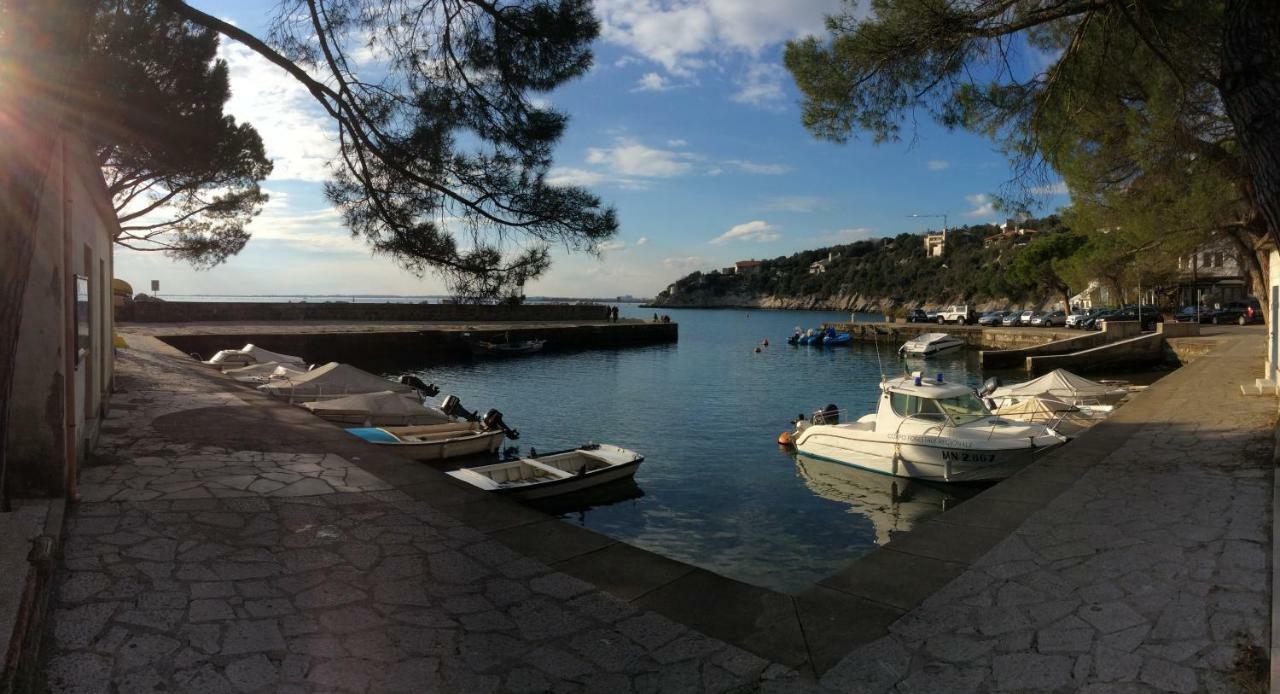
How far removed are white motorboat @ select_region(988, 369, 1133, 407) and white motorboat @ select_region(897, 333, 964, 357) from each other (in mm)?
22617

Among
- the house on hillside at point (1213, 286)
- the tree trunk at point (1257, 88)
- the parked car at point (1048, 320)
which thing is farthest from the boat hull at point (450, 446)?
the house on hillside at point (1213, 286)

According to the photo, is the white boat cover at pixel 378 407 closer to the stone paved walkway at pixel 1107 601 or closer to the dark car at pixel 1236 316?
the stone paved walkway at pixel 1107 601

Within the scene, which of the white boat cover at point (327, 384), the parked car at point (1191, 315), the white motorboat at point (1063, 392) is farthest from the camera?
the parked car at point (1191, 315)

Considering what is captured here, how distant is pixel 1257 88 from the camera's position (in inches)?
152

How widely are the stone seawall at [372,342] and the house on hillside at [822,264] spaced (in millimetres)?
129314

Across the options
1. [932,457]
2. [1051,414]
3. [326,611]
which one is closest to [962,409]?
[932,457]

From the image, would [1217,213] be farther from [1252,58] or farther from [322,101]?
[322,101]

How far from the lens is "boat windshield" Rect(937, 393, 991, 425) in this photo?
42.8ft

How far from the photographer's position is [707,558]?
10023 millimetres

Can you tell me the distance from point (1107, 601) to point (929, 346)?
130ft

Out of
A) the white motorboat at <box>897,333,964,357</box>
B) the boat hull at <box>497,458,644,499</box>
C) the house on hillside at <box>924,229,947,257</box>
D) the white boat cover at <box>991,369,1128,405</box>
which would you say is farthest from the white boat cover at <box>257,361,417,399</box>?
the house on hillside at <box>924,229,947,257</box>

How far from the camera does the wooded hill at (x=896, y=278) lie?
272ft

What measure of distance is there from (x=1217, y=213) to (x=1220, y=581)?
52.3 feet

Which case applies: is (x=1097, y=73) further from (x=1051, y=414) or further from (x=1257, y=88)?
(x=1051, y=414)
